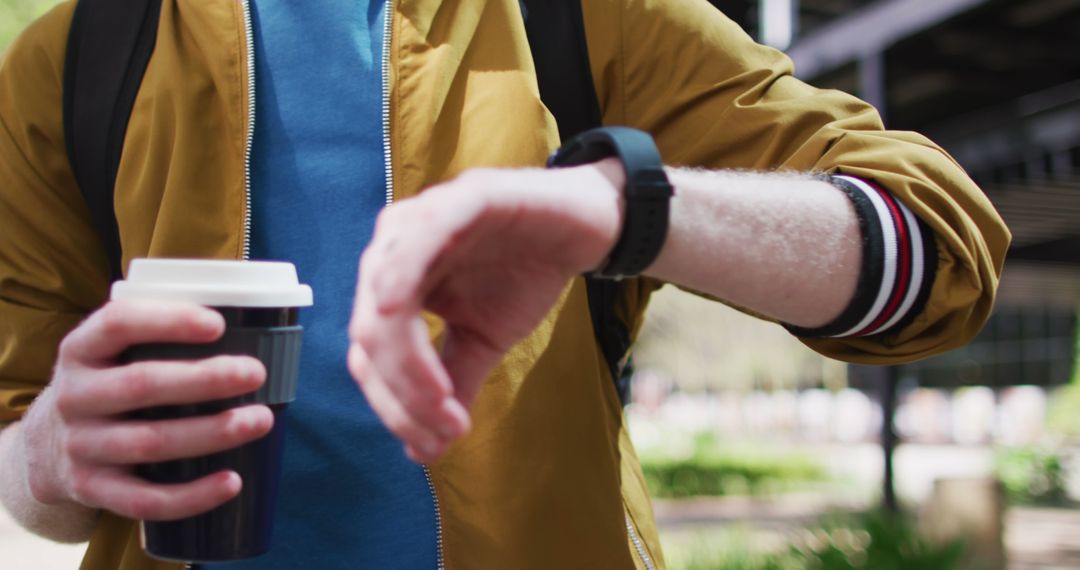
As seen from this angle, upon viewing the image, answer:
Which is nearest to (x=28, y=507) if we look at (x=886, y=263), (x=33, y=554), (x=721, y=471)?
(x=886, y=263)

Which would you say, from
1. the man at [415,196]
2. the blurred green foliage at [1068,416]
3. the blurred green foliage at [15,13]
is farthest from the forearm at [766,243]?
the blurred green foliage at [1068,416]

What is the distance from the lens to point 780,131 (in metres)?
1.42

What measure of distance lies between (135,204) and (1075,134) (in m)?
8.23

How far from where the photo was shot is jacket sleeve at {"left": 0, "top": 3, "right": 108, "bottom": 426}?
5.40 ft

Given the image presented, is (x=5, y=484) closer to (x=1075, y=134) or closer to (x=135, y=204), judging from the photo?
(x=135, y=204)

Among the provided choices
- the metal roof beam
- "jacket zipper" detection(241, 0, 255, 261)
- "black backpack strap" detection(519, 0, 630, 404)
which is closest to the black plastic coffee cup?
"jacket zipper" detection(241, 0, 255, 261)

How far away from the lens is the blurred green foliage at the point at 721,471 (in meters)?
13.8

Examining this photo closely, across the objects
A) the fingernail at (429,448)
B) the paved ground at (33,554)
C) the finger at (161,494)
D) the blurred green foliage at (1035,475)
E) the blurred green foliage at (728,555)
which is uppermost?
the fingernail at (429,448)

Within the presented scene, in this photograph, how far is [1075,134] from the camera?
803cm

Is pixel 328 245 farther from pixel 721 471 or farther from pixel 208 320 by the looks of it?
pixel 721 471

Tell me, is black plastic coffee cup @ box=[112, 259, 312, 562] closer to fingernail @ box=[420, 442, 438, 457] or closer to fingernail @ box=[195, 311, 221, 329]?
fingernail @ box=[195, 311, 221, 329]

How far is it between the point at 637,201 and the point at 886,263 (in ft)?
1.22

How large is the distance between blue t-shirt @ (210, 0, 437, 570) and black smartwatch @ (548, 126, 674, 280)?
53 centimetres

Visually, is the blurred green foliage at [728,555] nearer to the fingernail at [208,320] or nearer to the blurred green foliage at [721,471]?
the fingernail at [208,320]
